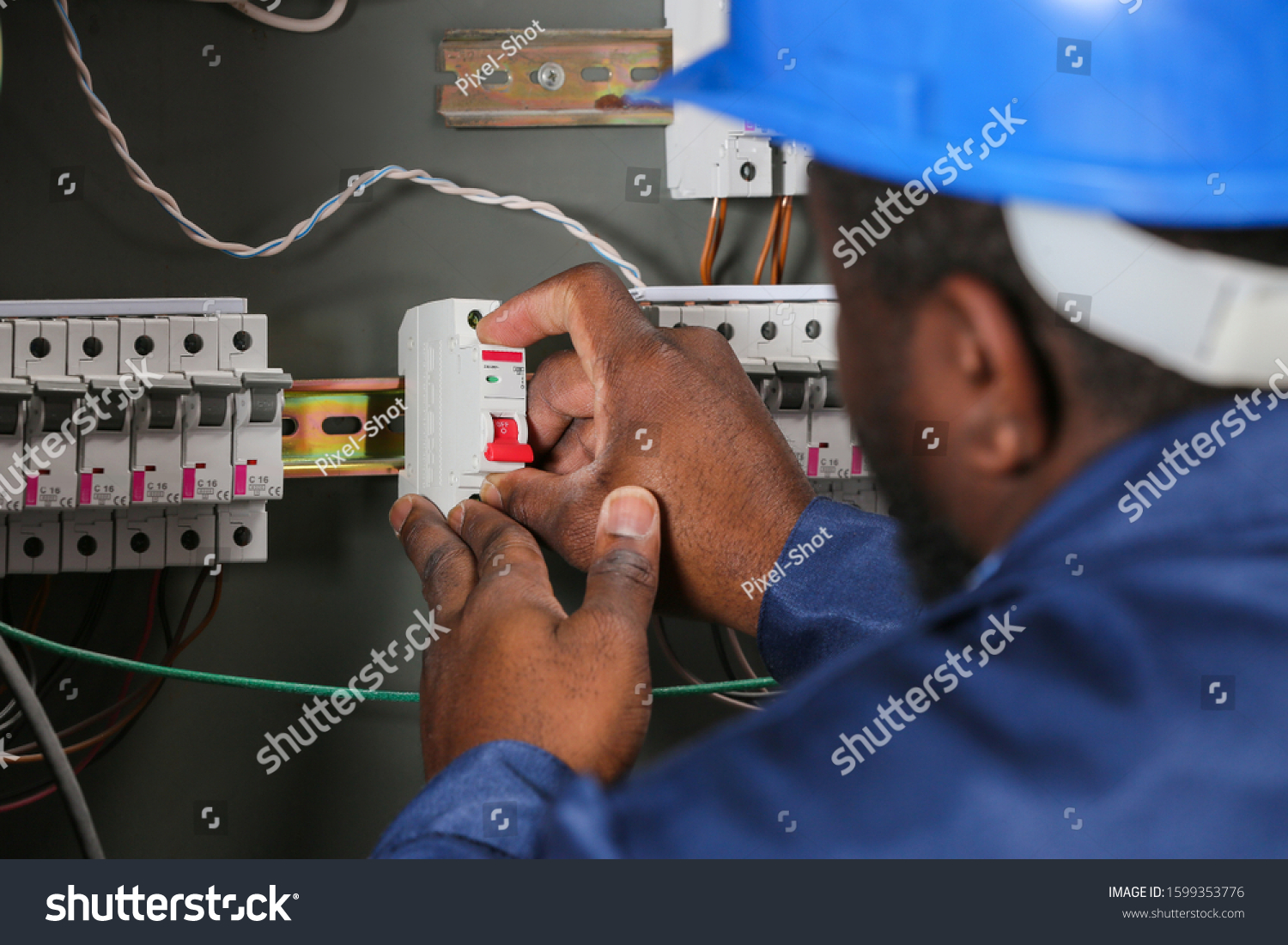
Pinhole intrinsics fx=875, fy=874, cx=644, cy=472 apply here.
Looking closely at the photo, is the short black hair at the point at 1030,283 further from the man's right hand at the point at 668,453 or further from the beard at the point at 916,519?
the man's right hand at the point at 668,453

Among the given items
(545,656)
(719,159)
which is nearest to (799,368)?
(719,159)

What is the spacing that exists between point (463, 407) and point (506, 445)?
0.07 m

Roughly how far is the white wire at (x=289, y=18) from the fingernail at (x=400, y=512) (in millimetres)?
672

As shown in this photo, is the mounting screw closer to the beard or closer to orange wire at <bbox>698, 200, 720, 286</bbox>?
orange wire at <bbox>698, 200, 720, 286</bbox>

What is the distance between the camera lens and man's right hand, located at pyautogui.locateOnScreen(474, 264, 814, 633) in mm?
921

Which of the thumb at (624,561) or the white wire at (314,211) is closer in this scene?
the thumb at (624,561)

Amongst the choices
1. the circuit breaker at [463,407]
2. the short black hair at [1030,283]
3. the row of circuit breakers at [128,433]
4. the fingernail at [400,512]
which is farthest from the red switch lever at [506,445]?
the short black hair at [1030,283]

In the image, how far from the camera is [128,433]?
1037mm

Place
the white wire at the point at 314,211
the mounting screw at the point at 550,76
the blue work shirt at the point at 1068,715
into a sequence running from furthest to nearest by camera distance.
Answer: the mounting screw at the point at 550,76
the white wire at the point at 314,211
the blue work shirt at the point at 1068,715

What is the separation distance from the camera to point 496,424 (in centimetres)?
102

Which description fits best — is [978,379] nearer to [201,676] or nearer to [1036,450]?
[1036,450]

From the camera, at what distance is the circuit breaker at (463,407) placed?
3.34 feet

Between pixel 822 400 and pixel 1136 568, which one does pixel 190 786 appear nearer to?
pixel 822 400

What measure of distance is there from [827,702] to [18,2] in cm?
135
